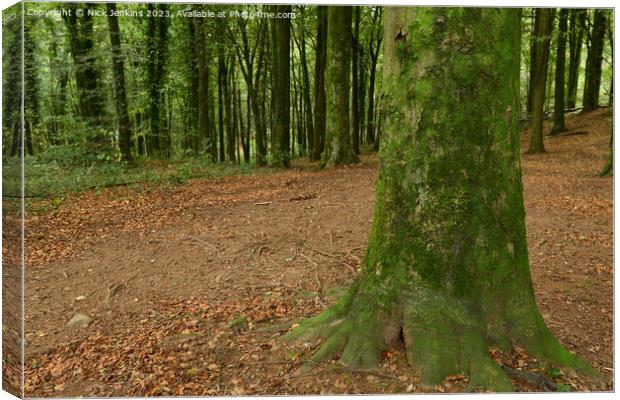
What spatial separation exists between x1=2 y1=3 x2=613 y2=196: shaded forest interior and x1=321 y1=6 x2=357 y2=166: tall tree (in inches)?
0.9

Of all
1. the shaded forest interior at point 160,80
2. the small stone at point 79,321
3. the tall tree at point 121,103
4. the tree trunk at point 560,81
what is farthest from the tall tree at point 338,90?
the small stone at point 79,321

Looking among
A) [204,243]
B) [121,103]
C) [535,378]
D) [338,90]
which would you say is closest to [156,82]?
[121,103]

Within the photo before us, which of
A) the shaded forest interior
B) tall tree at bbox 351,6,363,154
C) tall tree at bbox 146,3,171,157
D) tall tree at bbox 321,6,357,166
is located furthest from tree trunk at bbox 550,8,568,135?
tall tree at bbox 146,3,171,157

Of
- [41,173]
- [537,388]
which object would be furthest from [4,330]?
[537,388]

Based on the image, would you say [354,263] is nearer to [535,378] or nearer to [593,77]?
[535,378]

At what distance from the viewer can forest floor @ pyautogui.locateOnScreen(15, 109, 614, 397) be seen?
2924mm

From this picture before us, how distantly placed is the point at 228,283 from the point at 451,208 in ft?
8.87

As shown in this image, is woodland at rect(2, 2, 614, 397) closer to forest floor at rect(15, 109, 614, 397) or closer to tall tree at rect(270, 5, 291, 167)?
forest floor at rect(15, 109, 614, 397)

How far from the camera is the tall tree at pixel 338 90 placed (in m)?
10.5

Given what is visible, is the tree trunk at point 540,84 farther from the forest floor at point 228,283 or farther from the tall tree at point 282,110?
the tall tree at point 282,110

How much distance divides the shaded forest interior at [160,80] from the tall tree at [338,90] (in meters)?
0.02

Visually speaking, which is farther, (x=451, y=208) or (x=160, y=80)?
(x=160, y=80)

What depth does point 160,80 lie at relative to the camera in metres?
11.6

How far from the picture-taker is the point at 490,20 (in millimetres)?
2680
